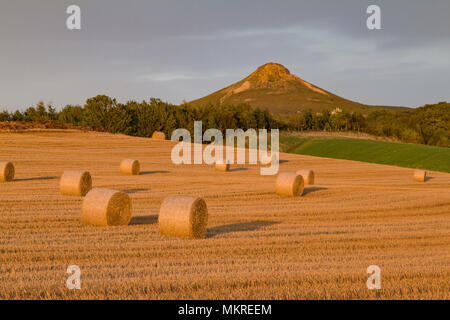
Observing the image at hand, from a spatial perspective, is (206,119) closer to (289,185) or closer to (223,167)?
(223,167)

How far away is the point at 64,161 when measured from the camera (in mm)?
27219

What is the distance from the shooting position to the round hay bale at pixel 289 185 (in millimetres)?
16781

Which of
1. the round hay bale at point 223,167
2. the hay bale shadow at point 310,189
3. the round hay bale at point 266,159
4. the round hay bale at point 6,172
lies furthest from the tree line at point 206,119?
the hay bale shadow at point 310,189

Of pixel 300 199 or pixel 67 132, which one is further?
pixel 67 132

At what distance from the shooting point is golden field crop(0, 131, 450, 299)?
622cm

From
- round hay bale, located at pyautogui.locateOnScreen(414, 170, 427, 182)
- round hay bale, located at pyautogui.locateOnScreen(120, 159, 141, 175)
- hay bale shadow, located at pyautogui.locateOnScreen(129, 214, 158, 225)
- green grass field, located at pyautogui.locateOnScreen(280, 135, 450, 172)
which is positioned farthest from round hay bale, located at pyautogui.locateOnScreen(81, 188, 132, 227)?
green grass field, located at pyautogui.locateOnScreen(280, 135, 450, 172)

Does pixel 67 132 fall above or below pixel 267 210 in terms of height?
above

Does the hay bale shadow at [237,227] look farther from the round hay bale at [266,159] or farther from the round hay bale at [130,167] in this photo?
the round hay bale at [266,159]

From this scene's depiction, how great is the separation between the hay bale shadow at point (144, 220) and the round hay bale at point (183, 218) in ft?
5.62

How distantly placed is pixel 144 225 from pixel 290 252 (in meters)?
3.73
